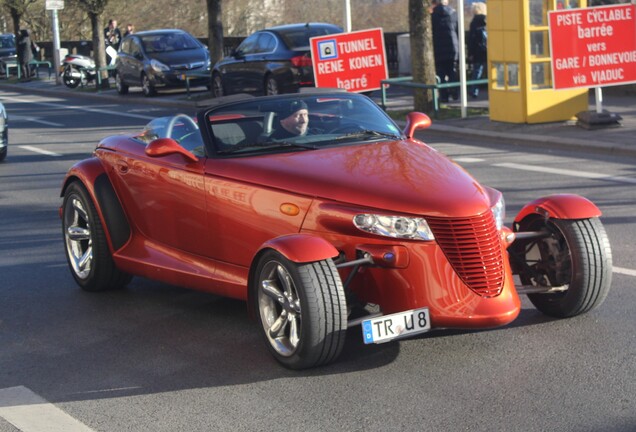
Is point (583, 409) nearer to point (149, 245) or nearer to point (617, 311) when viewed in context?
point (617, 311)

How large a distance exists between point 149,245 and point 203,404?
2.32 metres

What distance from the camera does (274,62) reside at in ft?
82.5

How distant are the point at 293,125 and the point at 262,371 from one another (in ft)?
5.85

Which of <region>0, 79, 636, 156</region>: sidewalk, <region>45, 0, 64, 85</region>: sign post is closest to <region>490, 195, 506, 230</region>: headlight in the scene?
<region>0, 79, 636, 156</region>: sidewalk

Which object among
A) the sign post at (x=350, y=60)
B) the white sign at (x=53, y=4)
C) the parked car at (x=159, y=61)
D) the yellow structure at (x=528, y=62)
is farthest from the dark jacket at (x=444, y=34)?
the white sign at (x=53, y=4)

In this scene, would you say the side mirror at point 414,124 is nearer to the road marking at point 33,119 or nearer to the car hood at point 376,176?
the car hood at point 376,176

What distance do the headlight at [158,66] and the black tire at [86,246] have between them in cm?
2277

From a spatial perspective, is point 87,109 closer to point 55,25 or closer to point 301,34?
point 301,34

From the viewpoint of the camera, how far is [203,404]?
19.2 ft

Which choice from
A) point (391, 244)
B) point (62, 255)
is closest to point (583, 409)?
point (391, 244)

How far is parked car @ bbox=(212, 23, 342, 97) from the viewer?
2462cm

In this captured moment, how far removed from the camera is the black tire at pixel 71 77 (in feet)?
129

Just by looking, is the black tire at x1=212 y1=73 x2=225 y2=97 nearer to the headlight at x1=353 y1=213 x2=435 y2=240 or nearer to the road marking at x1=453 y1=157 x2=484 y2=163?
the road marking at x1=453 y1=157 x2=484 y2=163

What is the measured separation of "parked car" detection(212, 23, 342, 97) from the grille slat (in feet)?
59.2
